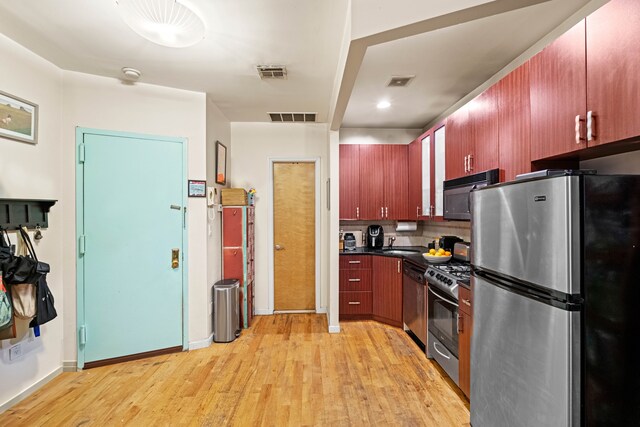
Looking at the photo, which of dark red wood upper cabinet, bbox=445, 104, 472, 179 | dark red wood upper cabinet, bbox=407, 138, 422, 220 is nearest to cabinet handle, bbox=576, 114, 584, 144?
dark red wood upper cabinet, bbox=445, 104, 472, 179

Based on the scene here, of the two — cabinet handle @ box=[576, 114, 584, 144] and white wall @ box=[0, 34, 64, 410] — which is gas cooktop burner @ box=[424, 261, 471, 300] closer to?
cabinet handle @ box=[576, 114, 584, 144]

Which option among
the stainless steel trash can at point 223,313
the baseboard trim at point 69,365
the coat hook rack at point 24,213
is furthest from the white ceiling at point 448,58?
the baseboard trim at point 69,365

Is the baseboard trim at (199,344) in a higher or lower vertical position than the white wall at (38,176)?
lower

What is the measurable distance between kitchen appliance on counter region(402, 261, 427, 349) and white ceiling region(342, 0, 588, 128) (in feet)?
6.07

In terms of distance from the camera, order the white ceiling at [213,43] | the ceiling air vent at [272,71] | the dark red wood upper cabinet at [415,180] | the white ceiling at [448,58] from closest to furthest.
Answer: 1. the white ceiling at [213,43]
2. the white ceiling at [448,58]
3. the ceiling air vent at [272,71]
4. the dark red wood upper cabinet at [415,180]

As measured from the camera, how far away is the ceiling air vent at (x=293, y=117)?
3.65m

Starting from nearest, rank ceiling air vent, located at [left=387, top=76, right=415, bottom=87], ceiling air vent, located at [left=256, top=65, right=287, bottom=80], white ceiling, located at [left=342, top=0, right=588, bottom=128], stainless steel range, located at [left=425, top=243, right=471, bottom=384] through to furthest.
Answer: white ceiling, located at [left=342, top=0, right=588, bottom=128] < stainless steel range, located at [left=425, top=243, right=471, bottom=384] < ceiling air vent, located at [left=256, top=65, right=287, bottom=80] < ceiling air vent, located at [left=387, top=76, right=415, bottom=87]

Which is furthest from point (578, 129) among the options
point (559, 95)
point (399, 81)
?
point (399, 81)

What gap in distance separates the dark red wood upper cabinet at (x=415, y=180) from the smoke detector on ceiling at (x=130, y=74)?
313 cm

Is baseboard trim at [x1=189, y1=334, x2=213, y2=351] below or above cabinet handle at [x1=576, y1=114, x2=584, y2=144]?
below

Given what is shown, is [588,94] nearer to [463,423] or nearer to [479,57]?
[479,57]

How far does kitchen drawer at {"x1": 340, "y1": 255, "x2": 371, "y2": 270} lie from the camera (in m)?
3.68

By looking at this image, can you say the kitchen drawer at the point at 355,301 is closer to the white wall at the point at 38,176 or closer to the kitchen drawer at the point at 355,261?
the kitchen drawer at the point at 355,261

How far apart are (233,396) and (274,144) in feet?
9.77
